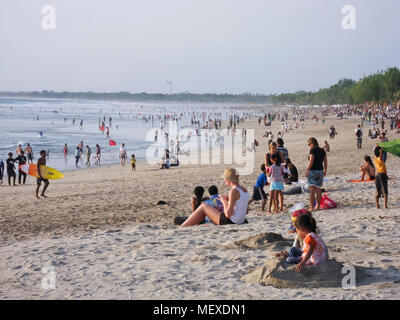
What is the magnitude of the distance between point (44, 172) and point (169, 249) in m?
8.59

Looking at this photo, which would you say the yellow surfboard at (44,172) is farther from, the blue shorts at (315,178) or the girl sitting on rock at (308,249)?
the girl sitting on rock at (308,249)

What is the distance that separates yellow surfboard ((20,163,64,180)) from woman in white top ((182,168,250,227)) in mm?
7161

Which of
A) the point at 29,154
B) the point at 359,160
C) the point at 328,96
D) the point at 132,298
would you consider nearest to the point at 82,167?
the point at 29,154

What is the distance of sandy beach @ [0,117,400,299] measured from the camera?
5.03 m

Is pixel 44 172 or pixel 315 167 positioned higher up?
pixel 315 167

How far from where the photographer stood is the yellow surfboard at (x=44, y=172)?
1418cm

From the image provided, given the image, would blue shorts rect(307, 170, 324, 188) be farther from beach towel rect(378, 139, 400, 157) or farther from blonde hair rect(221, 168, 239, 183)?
blonde hair rect(221, 168, 239, 183)

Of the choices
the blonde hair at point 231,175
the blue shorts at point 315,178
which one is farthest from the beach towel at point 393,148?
the blonde hair at point 231,175

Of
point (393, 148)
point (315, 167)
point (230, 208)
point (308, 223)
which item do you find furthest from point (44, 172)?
point (308, 223)

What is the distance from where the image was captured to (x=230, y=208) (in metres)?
8.09

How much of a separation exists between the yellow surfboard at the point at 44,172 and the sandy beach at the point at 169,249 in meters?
1.55

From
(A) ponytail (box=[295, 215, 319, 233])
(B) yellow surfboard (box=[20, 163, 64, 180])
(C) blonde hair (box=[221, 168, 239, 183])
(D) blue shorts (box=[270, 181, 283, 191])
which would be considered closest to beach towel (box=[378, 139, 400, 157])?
(D) blue shorts (box=[270, 181, 283, 191])

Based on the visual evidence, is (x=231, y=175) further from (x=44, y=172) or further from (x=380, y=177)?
(x=44, y=172)
